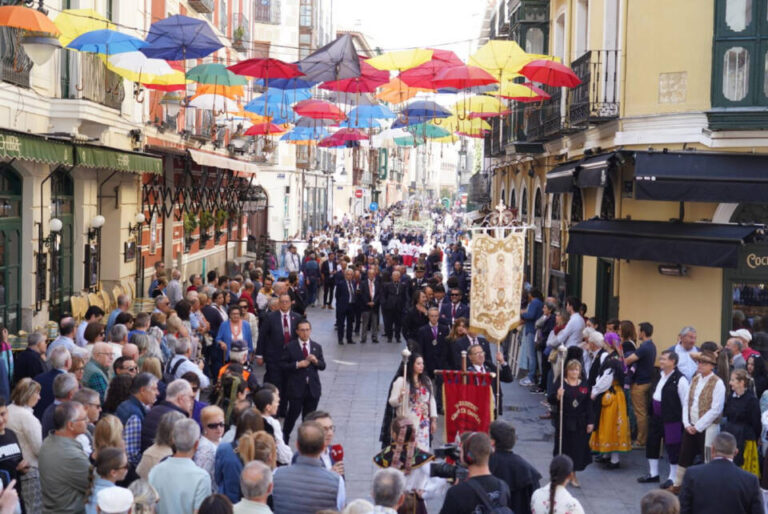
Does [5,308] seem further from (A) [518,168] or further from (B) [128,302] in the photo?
(A) [518,168]

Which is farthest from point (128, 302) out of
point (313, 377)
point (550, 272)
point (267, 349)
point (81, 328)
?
point (550, 272)

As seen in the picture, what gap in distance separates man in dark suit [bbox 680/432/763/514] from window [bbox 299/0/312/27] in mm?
52739

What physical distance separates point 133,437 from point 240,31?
26.7 m

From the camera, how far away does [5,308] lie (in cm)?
1509

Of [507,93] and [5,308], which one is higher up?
[507,93]

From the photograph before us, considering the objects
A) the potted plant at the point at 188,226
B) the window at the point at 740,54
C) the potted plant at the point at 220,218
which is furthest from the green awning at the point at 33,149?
the potted plant at the point at 220,218

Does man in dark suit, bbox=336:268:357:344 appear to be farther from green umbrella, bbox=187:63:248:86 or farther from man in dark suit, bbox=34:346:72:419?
man in dark suit, bbox=34:346:72:419

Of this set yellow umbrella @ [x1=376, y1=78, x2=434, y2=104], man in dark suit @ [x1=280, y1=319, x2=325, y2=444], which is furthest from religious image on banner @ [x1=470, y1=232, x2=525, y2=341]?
yellow umbrella @ [x1=376, y1=78, x2=434, y2=104]

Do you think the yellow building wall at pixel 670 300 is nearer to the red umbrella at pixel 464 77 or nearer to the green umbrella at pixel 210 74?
A: the red umbrella at pixel 464 77

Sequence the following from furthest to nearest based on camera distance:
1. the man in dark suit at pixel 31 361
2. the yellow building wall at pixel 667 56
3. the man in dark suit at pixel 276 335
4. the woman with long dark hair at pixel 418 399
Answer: the yellow building wall at pixel 667 56
the man in dark suit at pixel 276 335
the man in dark suit at pixel 31 361
the woman with long dark hair at pixel 418 399

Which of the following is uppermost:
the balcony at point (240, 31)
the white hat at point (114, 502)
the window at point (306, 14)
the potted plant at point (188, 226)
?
the window at point (306, 14)

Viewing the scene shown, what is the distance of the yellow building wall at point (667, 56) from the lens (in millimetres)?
15195

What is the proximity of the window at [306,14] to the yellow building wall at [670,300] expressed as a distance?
44.3 m

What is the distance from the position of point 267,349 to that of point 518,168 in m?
17.3
